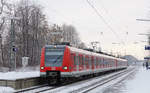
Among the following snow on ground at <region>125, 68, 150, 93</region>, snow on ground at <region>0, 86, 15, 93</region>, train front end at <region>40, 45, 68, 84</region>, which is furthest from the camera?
train front end at <region>40, 45, 68, 84</region>

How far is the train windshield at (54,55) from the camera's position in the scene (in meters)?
20.8

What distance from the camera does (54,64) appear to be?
20766mm

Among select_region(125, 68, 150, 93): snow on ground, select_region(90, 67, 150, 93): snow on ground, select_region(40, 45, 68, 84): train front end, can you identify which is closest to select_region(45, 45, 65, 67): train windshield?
select_region(40, 45, 68, 84): train front end

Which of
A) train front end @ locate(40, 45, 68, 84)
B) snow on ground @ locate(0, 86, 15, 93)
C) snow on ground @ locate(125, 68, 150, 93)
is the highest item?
train front end @ locate(40, 45, 68, 84)

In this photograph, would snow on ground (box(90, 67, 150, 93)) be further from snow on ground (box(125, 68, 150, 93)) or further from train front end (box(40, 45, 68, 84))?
train front end (box(40, 45, 68, 84))

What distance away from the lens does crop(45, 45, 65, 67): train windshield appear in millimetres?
20812

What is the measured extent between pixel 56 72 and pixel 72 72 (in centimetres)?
148

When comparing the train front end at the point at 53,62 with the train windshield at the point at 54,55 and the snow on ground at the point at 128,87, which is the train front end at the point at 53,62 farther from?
the snow on ground at the point at 128,87

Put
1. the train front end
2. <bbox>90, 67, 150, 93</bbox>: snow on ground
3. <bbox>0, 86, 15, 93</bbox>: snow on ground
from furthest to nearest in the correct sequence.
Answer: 1. the train front end
2. <bbox>90, 67, 150, 93</bbox>: snow on ground
3. <bbox>0, 86, 15, 93</bbox>: snow on ground

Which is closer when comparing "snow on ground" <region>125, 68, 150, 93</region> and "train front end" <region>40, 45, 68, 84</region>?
"snow on ground" <region>125, 68, 150, 93</region>

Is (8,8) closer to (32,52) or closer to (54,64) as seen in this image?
(32,52)

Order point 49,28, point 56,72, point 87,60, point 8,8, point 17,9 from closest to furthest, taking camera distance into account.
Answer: point 56,72 < point 87,60 < point 8,8 < point 17,9 < point 49,28

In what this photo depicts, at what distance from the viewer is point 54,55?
21094 mm

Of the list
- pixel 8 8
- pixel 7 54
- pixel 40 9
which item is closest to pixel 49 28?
pixel 40 9
